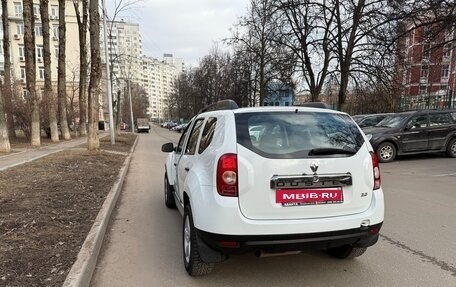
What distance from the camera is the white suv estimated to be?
339 centimetres

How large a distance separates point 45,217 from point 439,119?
533 inches

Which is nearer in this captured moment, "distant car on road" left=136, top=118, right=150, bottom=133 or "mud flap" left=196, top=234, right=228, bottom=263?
"mud flap" left=196, top=234, right=228, bottom=263

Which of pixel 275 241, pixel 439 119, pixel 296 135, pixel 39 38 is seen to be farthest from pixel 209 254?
pixel 39 38

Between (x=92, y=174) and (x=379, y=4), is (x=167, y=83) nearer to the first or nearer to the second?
(x=379, y=4)

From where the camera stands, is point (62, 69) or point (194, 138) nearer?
point (194, 138)

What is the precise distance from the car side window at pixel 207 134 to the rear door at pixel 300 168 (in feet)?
1.48

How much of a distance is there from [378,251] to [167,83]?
335 feet

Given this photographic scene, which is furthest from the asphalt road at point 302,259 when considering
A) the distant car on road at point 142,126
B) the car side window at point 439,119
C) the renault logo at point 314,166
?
the distant car on road at point 142,126

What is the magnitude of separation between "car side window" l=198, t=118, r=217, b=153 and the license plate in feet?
3.37

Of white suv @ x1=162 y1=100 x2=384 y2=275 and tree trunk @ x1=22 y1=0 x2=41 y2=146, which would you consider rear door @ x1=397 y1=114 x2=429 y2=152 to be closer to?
white suv @ x1=162 y1=100 x2=384 y2=275

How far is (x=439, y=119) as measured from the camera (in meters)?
13.9

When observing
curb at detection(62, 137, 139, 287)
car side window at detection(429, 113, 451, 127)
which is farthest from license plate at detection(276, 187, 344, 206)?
car side window at detection(429, 113, 451, 127)

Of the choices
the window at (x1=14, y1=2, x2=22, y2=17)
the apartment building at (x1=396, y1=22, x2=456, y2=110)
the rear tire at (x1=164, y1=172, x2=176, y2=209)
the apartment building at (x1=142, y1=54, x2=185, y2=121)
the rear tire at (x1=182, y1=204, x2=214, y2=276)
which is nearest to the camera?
the rear tire at (x1=182, y1=204, x2=214, y2=276)

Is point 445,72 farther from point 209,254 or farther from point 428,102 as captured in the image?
point 209,254
